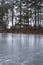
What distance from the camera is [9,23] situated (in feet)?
119

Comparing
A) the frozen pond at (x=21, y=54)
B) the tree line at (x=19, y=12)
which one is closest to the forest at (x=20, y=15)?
the tree line at (x=19, y=12)

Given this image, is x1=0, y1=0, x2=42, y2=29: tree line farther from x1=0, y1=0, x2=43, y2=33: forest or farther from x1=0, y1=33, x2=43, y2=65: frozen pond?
x1=0, y1=33, x2=43, y2=65: frozen pond

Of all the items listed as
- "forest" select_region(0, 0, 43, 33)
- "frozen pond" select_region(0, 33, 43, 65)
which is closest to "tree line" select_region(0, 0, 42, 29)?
"forest" select_region(0, 0, 43, 33)

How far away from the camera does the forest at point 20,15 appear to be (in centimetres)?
3050

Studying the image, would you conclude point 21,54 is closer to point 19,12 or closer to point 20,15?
point 20,15

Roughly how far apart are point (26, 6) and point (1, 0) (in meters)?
5.72

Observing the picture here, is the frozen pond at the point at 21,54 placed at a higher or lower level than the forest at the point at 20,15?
lower

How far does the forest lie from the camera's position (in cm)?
3050

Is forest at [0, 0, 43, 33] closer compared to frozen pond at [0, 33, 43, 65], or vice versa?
frozen pond at [0, 33, 43, 65]

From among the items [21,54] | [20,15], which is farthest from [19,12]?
[21,54]

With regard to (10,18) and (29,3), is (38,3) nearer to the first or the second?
(29,3)

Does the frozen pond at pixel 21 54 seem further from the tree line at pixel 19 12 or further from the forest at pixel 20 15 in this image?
the tree line at pixel 19 12

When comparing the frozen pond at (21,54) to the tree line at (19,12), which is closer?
the frozen pond at (21,54)

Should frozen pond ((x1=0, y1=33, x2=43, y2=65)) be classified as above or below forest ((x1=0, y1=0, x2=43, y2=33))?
below
